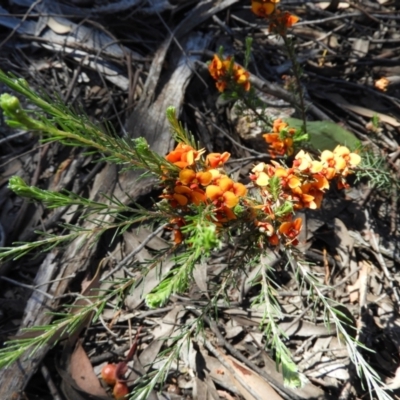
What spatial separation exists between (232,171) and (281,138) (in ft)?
1.24

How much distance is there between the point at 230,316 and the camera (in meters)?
2.25

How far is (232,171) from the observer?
7.78 feet

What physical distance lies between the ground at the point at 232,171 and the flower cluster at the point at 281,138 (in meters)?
0.30

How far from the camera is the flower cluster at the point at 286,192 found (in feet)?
4.83

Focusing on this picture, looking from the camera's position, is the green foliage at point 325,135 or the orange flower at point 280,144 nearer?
the orange flower at point 280,144

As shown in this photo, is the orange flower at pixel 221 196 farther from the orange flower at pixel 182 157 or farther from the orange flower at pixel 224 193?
the orange flower at pixel 182 157

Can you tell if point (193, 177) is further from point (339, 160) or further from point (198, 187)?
point (339, 160)

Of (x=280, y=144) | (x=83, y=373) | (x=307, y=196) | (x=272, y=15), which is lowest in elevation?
(x=83, y=373)

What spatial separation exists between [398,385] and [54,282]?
167 centimetres

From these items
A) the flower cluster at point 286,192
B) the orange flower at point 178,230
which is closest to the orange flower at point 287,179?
the flower cluster at point 286,192

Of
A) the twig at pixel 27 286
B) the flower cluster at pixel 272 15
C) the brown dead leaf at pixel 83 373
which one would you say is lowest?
the brown dead leaf at pixel 83 373

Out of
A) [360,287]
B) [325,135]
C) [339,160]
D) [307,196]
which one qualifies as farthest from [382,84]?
[307,196]

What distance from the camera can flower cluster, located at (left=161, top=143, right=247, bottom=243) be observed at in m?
1.33

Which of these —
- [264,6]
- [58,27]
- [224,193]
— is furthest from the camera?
[58,27]
